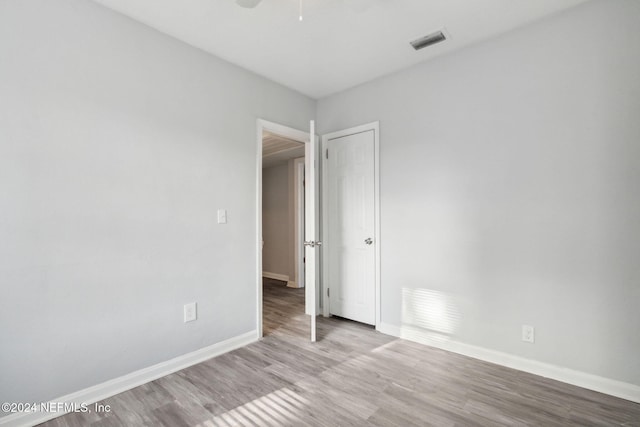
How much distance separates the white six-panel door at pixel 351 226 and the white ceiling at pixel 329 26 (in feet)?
3.00

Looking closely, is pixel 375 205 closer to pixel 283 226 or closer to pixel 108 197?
pixel 108 197

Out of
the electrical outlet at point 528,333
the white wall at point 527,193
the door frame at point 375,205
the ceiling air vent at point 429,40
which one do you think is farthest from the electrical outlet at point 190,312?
the ceiling air vent at point 429,40

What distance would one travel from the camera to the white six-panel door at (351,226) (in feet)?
11.2

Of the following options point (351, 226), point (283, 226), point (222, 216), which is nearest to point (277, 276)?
point (283, 226)

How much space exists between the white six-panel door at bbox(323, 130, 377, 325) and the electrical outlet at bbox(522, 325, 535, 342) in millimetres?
1395

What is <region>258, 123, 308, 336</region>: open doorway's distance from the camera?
4.71 meters

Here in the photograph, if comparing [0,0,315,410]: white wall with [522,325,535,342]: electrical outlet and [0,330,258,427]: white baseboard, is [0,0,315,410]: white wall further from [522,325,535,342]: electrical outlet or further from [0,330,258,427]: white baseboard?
[522,325,535,342]: electrical outlet

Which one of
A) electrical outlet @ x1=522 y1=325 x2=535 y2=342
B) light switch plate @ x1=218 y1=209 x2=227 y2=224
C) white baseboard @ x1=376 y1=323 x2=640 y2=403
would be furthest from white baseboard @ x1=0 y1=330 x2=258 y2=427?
electrical outlet @ x1=522 y1=325 x2=535 y2=342

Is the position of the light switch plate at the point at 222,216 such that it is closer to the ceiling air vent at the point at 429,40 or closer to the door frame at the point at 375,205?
the door frame at the point at 375,205

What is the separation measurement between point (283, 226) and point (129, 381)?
14.0 ft

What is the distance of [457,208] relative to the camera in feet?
9.08

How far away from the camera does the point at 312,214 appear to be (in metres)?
3.10

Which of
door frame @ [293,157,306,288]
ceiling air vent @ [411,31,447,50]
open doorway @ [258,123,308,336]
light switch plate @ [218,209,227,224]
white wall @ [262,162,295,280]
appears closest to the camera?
ceiling air vent @ [411,31,447,50]

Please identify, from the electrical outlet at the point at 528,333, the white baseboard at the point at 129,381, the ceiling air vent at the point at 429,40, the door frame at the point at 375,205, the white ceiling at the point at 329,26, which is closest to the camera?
the white baseboard at the point at 129,381
